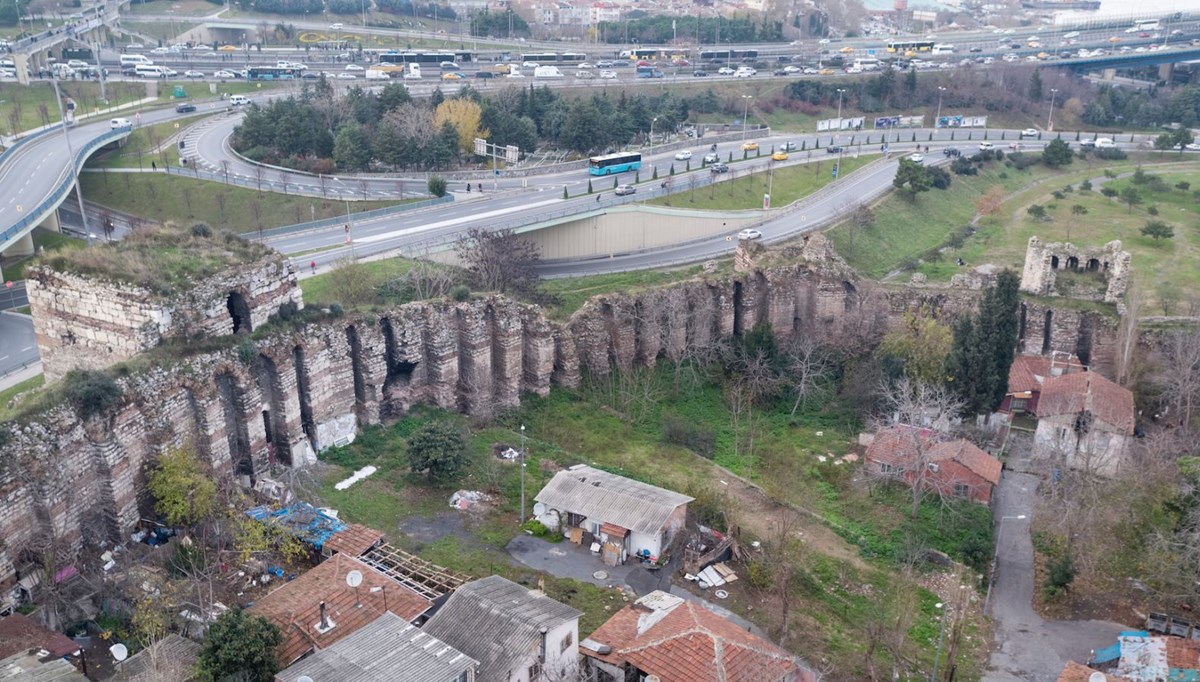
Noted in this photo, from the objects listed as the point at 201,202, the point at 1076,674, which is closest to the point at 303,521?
the point at 1076,674

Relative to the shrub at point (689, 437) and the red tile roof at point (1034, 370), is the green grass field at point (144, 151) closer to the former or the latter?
the shrub at point (689, 437)

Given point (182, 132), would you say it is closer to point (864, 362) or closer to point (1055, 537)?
point (864, 362)

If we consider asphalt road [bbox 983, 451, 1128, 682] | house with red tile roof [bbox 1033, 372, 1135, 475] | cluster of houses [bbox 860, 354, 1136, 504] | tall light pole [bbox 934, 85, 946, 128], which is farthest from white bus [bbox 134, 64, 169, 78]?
asphalt road [bbox 983, 451, 1128, 682]

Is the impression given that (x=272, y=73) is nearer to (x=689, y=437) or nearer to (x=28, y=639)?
(x=689, y=437)

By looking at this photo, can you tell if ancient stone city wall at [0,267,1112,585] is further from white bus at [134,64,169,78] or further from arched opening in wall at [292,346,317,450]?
white bus at [134,64,169,78]

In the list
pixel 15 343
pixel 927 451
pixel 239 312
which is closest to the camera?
pixel 239 312

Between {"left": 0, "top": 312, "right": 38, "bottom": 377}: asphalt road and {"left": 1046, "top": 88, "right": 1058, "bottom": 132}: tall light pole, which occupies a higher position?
{"left": 1046, "top": 88, "right": 1058, "bottom": 132}: tall light pole
